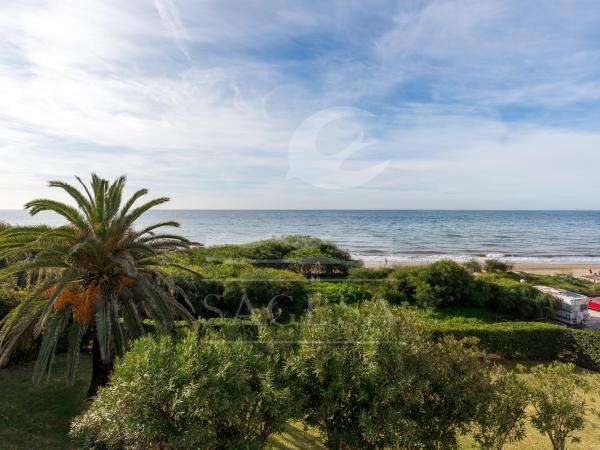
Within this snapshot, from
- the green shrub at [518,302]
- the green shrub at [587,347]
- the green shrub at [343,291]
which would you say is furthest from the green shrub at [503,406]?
the green shrub at [518,302]

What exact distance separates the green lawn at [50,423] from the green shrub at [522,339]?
296cm

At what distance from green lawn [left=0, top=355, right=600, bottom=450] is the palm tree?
0.93 meters

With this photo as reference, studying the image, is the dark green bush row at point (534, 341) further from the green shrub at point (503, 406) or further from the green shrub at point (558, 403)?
the green shrub at point (503, 406)

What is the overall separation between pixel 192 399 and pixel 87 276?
15.1ft

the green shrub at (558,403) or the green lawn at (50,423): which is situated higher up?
the green shrub at (558,403)

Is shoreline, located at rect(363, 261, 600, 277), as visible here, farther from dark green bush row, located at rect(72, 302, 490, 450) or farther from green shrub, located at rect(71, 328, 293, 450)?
green shrub, located at rect(71, 328, 293, 450)

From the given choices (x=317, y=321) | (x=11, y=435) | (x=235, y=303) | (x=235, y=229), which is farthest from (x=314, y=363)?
(x=235, y=229)

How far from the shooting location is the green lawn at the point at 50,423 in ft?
23.9

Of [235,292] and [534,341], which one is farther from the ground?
[235,292]

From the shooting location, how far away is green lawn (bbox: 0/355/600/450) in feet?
23.9

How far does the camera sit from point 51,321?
727 cm

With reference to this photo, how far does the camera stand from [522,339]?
40.8 feet

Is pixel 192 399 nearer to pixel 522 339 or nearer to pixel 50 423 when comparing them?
pixel 50 423

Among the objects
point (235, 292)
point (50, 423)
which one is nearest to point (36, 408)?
point (50, 423)
